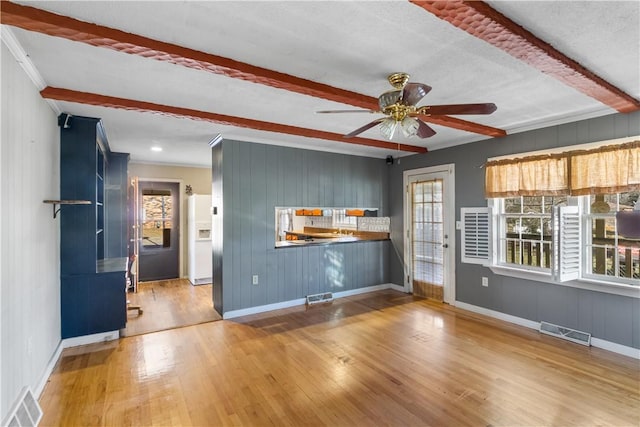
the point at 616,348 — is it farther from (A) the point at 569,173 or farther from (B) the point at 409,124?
(B) the point at 409,124

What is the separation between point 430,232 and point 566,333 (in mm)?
2123

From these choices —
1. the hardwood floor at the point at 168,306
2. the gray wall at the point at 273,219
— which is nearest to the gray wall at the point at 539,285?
the gray wall at the point at 273,219

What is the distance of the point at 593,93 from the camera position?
2631mm

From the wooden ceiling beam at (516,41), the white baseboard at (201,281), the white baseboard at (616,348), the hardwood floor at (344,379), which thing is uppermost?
the wooden ceiling beam at (516,41)

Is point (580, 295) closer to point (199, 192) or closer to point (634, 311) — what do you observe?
point (634, 311)

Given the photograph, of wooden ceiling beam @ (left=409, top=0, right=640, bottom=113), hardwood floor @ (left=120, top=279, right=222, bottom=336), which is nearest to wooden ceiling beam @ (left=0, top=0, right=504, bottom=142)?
wooden ceiling beam @ (left=409, top=0, right=640, bottom=113)

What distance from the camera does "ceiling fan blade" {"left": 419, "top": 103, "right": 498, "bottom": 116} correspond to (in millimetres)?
2086

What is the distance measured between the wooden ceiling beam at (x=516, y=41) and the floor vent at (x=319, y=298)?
3873 mm

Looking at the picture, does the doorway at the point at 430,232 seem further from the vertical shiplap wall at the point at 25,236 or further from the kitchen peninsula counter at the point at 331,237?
the vertical shiplap wall at the point at 25,236

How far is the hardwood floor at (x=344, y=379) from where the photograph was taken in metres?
2.17

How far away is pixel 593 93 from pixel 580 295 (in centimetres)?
209

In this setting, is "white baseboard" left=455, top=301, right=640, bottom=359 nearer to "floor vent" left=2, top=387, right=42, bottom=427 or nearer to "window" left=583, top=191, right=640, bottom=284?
"window" left=583, top=191, right=640, bottom=284

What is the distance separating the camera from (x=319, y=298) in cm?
491

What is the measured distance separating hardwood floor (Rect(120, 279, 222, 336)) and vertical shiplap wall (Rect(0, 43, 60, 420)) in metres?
1.07
